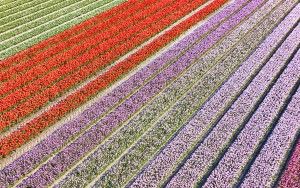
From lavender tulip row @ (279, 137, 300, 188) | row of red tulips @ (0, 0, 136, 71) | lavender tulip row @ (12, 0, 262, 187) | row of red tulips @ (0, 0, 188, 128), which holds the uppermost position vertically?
row of red tulips @ (0, 0, 136, 71)

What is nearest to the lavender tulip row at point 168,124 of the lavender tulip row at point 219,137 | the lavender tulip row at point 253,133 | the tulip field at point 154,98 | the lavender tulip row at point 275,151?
the tulip field at point 154,98

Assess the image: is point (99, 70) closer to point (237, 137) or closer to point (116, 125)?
point (116, 125)

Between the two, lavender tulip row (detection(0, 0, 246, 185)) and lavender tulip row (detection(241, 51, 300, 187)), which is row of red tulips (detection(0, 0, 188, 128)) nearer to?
lavender tulip row (detection(0, 0, 246, 185))

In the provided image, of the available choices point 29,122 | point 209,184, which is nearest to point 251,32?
point 209,184

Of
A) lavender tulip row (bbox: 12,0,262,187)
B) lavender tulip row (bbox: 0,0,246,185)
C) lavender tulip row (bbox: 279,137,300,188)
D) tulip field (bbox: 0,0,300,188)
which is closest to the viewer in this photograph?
lavender tulip row (bbox: 279,137,300,188)

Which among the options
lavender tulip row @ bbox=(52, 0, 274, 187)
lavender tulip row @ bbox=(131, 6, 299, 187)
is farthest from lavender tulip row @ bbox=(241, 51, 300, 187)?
lavender tulip row @ bbox=(52, 0, 274, 187)

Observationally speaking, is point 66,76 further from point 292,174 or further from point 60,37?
point 292,174
